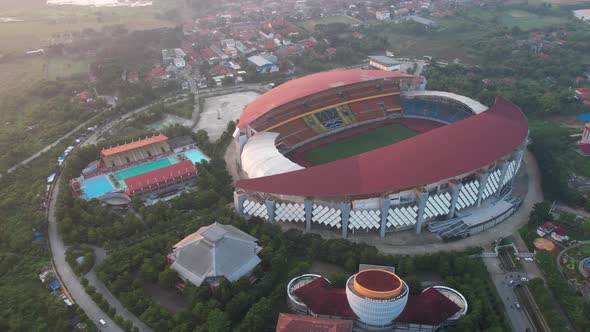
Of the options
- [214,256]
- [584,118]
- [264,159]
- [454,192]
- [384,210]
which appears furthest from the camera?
[584,118]

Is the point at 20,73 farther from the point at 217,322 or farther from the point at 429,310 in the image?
the point at 429,310

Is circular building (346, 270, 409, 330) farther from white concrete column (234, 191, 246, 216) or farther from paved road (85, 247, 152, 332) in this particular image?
paved road (85, 247, 152, 332)

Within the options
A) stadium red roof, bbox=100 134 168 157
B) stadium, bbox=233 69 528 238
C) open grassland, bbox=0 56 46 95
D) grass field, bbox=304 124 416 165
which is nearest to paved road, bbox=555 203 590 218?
stadium, bbox=233 69 528 238

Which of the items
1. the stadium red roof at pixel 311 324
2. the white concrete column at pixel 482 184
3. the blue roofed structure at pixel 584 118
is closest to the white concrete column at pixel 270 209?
the stadium red roof at pixel 311 324

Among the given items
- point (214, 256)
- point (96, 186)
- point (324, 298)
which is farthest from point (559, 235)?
point (96, 186)

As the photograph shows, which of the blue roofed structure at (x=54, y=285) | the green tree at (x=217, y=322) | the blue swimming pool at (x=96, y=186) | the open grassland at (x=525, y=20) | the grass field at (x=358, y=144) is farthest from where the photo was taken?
the open grassland at (x=525, y=20)

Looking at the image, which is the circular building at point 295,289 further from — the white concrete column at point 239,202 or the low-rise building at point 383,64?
the low-rise building at point 383,64
